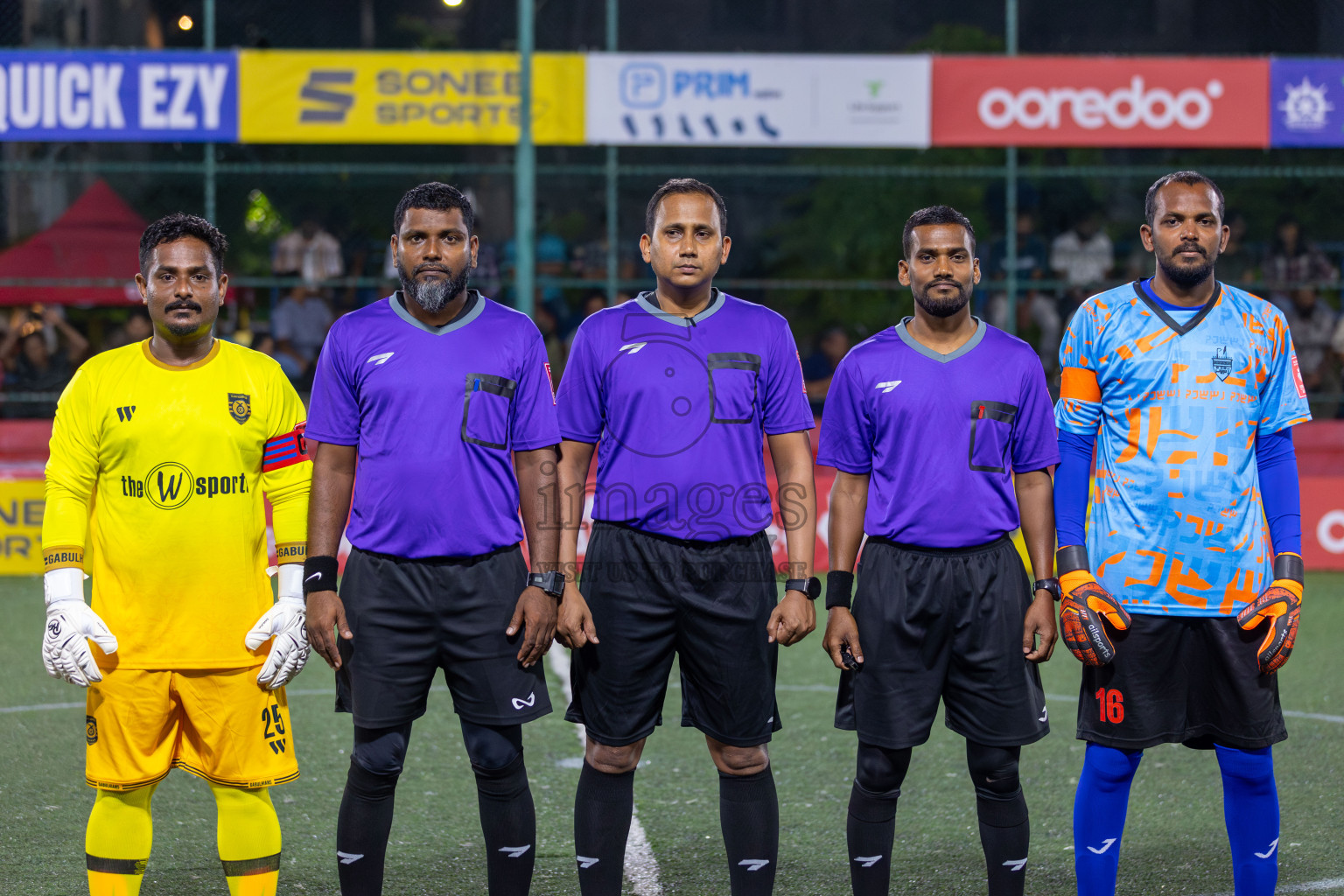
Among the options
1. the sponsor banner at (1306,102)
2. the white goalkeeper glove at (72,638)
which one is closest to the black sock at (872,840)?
the white goalkeeper glove at (72,638)

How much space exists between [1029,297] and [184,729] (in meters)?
12.0

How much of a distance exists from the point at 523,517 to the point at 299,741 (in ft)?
9.33

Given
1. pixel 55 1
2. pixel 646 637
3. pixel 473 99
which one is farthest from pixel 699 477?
pixel 55 1

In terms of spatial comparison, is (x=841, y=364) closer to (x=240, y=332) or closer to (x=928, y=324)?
(x=928, y=324)

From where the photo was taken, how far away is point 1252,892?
402cm

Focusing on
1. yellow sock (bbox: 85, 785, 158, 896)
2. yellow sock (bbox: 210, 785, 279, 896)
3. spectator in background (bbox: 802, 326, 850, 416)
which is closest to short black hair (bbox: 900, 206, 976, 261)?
yellow sock (bbox: 210, 785, 279, 896)

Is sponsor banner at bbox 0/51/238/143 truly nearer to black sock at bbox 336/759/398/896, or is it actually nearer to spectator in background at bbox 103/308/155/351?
spectator in background at bbox 103/308/155/351

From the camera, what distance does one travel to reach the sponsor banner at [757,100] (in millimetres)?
11922

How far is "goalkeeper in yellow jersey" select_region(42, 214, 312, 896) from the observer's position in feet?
12.3

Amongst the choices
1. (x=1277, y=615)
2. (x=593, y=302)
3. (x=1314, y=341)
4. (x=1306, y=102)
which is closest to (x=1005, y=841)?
(x=1277, y=615)

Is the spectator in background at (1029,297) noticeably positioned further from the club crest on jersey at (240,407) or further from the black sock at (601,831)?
the club crest on jersey at (240,407)

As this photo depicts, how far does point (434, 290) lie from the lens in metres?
3.84

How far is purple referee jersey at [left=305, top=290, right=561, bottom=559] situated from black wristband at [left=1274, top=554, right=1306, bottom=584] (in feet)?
6.65

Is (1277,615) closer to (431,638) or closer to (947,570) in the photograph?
(947,570)
